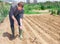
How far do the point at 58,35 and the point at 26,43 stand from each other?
1.78 meters

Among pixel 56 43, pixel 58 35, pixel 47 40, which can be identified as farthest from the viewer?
pixel 58 35

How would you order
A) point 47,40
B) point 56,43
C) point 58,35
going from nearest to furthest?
point 56,43, point 47,40, point 58,35

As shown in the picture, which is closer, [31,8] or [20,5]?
[20,5]

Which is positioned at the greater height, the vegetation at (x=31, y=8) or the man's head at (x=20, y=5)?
the man's head at (x=20, y=5)

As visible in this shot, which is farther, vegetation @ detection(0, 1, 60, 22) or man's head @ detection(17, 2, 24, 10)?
vegetation @ detection(0, 1, 60, 22)

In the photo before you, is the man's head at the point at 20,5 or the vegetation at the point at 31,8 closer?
the man's head at the point at 20,5

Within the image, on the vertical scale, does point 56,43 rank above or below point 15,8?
below

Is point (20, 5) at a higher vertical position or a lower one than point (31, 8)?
higher

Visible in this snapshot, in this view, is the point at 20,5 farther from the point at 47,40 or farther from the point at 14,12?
the point at 47,40

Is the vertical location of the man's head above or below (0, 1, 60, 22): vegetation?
above

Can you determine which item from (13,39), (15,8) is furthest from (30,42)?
(15,8)

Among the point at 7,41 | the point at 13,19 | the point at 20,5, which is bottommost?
the point at 7,41

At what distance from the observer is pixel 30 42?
26.3 feet

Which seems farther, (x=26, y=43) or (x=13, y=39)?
(x=13, y=39)
